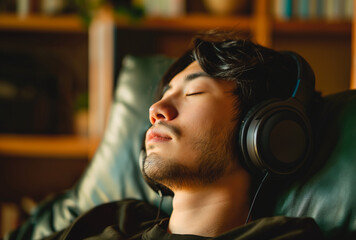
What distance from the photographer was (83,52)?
2.32m

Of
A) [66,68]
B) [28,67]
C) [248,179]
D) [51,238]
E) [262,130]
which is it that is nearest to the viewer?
[262,130]

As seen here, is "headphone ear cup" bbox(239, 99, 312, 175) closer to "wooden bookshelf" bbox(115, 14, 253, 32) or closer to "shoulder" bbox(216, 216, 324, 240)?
"shoulder" bbox(216, 216, 324, 240)

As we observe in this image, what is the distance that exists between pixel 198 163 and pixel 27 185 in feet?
6.45

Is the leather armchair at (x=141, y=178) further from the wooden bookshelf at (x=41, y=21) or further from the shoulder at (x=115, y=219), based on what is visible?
the wooden bookshelf at (x=41, y=21)

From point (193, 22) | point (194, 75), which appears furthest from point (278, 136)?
point (193, 22)

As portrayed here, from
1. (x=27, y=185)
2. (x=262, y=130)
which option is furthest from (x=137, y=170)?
(x=27, y=185)

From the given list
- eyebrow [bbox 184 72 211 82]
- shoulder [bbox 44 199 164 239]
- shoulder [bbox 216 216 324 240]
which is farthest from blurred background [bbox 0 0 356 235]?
shoulder [bbox 216 216 324 240]

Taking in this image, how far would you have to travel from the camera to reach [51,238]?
3.12ft

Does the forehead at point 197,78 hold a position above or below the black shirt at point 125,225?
above

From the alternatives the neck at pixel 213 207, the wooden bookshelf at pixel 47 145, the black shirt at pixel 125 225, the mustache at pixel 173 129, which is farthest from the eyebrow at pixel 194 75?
the wooden bookshelf at pixel 47 145

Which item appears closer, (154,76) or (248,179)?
(248,179)

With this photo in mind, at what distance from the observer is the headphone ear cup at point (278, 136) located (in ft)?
2.33

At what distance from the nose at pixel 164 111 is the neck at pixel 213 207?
6.7 inches

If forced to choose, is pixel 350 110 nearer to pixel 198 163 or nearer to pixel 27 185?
pixel 198 163
